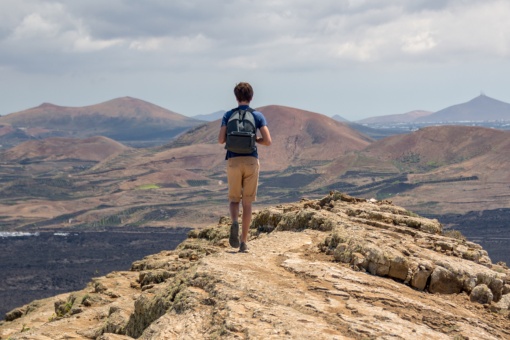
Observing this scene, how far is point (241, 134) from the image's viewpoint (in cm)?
760

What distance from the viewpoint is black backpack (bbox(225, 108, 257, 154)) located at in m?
7.61

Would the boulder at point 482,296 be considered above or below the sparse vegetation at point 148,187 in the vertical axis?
above

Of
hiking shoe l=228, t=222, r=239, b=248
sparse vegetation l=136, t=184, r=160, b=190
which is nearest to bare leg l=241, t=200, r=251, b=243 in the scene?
hiking shoe l=228, t=222, r=239, b=248

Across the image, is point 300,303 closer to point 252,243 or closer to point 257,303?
point 257,303

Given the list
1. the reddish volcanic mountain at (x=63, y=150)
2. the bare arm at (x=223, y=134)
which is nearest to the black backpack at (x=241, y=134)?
the bare arm at (x=223, y=134)

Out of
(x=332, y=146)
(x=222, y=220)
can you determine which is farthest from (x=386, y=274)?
(x=332, y=146)

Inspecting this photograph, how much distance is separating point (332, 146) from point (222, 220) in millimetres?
111222

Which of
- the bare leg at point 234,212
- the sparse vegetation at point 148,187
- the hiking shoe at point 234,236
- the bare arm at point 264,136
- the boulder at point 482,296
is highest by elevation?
the bare arm at point 264,136

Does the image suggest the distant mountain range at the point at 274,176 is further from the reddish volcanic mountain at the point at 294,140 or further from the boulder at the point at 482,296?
the boulder at the point at 482,296

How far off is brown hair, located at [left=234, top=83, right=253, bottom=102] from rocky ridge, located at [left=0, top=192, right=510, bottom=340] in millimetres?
1723

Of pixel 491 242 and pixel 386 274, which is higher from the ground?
pixel 386 274

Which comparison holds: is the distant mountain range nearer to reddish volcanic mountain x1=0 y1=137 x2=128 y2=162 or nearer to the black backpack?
reddish volcanic mountain x1=0 y1=137 x2=128 y2=162

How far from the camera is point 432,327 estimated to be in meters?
5.92

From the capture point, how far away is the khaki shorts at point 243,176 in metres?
7.86
